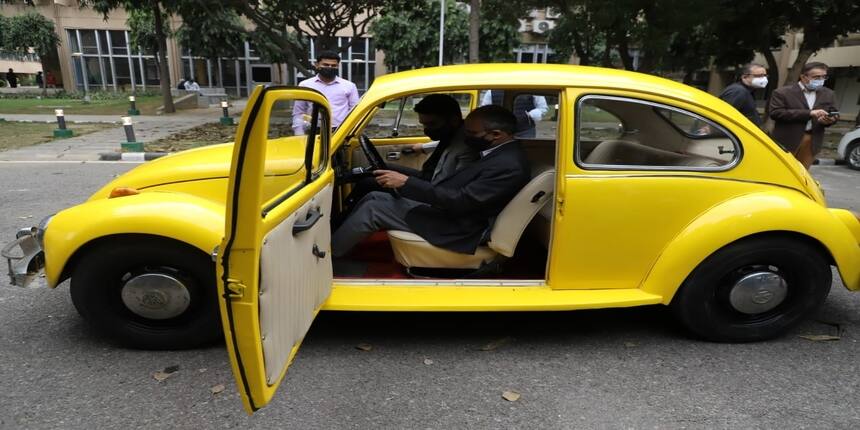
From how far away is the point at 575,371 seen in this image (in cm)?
271

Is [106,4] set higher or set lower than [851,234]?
higher

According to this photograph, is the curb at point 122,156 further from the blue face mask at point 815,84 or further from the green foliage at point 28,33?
the green foliage at point 28,33

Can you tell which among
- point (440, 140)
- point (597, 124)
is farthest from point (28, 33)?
point (597, 124)

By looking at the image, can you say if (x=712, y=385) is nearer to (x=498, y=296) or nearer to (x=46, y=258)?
(x=498, y=296)

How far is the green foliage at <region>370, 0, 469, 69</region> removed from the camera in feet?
92.6

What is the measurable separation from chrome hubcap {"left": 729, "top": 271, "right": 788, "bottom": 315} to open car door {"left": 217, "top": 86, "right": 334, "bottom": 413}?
2.31m

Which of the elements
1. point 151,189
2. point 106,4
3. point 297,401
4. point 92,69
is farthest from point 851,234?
point 92,69

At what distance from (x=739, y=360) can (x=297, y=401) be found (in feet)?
7.90

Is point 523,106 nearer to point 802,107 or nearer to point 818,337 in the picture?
point 818,337

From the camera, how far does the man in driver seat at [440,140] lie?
10.9ft

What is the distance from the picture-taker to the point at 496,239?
113 inches

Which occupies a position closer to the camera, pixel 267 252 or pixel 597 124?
pixel 267 252

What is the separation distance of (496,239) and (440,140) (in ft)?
3.81

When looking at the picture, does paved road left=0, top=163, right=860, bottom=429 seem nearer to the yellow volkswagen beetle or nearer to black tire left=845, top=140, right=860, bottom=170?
the yellow volkswagen beetle
